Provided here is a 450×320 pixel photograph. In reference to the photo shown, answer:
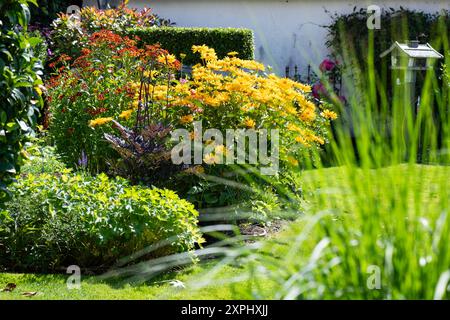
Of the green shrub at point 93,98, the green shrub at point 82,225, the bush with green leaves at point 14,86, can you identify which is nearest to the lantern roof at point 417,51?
the green shrub at point 93,98

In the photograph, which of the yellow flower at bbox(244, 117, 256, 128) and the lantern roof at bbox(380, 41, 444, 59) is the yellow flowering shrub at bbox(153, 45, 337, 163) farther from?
the lantern roof at bbox(380, 41, 444, 59)

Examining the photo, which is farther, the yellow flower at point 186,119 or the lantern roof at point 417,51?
the lantern roof at point 417,51

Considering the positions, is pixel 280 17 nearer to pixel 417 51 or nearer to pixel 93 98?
pixel 417 51

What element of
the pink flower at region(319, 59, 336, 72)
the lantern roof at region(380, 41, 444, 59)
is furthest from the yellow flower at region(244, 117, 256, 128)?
the pink flower at region(319, 59, 336, 72)

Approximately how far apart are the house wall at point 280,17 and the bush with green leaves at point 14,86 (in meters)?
8.81

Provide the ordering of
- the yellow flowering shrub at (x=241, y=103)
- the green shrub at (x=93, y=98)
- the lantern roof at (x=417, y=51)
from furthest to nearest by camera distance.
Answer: the lantern roof at (x=417, y=51) → the green shrub at (x=93, y=98) → the yellow flowering shrub at (x=241, y=103)

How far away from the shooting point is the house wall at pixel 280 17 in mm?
14047

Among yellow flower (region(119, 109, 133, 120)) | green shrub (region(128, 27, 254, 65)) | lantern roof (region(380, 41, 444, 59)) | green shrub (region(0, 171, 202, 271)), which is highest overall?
green shrub (region(128, 27, 254, 65))

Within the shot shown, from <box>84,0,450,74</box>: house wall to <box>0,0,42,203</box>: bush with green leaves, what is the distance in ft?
28.9

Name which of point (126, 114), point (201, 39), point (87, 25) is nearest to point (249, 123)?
point (126, 114)

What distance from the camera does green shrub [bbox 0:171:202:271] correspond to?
5.77 metres

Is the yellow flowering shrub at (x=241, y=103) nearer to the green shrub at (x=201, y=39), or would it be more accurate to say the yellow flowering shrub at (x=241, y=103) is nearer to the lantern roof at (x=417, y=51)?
the lantern roof at (x=417, y=51)

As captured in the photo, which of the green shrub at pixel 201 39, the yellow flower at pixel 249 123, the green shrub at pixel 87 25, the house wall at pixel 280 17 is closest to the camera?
the yellow flower at pixel 249 123
